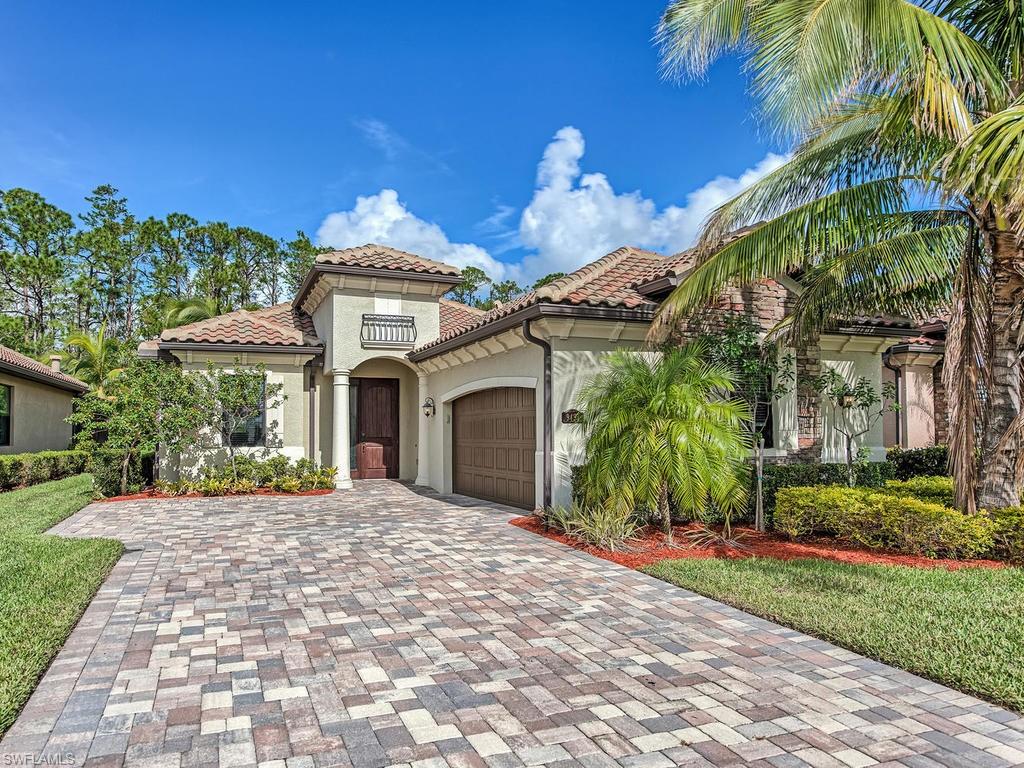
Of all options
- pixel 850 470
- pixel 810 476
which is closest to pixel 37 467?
pixel 810 476

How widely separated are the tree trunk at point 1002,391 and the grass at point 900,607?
1.24m

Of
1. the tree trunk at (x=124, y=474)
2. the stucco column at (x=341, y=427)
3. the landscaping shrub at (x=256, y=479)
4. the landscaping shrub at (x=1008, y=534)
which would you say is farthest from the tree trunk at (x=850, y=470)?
the tree trunk at (x=124, y=474)

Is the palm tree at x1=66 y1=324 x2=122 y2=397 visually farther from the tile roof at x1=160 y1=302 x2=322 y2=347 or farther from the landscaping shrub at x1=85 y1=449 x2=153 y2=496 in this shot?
the landscaping shrub at x1=85 y1=449 x2=153 y2=496

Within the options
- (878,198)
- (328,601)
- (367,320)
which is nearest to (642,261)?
(878,198)

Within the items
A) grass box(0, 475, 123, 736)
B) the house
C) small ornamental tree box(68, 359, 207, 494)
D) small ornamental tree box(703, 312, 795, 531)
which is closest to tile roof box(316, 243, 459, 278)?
the house

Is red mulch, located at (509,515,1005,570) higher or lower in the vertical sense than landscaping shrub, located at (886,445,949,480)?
lower

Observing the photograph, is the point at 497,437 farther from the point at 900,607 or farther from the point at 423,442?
the point at 900,607

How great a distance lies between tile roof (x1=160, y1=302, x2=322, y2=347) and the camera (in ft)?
51.1

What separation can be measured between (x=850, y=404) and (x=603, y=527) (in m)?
6.10

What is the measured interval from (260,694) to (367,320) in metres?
13.2

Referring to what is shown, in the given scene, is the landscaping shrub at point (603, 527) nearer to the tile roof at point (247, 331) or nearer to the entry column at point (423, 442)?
the entry column at point (423, 442)

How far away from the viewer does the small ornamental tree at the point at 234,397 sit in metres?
15.0

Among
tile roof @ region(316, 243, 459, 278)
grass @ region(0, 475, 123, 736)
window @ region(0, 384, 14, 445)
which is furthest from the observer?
window @ region(0, 384, 14, 445)

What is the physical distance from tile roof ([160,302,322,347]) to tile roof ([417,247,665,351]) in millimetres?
5196
